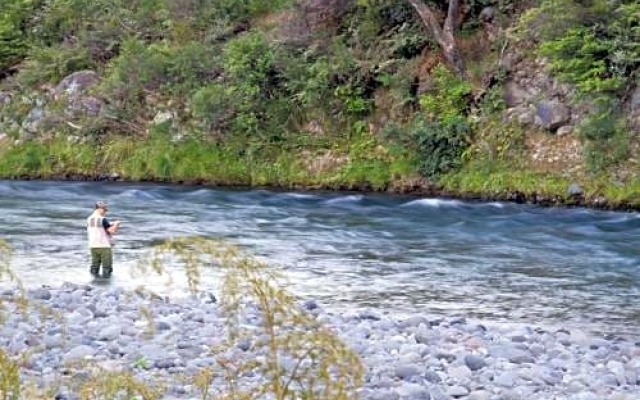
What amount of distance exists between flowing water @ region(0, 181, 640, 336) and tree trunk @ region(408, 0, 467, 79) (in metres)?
4.30

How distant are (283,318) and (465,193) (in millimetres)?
20722

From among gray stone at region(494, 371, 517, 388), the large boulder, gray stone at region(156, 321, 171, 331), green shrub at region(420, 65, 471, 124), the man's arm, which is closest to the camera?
gray stone at region(494, 371, 517, 388)

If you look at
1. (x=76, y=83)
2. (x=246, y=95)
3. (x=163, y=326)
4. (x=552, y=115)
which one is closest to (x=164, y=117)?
(x=246, y=95)

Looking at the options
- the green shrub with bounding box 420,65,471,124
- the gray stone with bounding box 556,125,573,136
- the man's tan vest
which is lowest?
the man's tan vest

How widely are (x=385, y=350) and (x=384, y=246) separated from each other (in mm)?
8268

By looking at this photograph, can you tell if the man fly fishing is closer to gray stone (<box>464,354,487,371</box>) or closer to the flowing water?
the flowing water

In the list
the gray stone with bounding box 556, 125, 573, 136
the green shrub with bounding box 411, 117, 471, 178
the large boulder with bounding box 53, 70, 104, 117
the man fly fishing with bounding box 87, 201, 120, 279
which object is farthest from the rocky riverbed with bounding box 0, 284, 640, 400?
the large boulder with bounding box 53, 70, 104, 117

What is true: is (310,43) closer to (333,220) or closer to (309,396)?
(333,220)

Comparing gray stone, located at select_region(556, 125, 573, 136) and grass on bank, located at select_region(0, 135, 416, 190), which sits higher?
gray stone, located at select_region(556, 125, 573, 136)

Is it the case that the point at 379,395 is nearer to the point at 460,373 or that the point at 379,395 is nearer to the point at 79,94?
the point at 460,373

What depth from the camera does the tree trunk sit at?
26359mm

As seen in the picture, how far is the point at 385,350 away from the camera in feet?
33.5

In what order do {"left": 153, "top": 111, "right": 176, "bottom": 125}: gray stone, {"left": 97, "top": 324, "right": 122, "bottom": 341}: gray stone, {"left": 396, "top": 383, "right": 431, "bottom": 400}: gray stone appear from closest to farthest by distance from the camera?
{"left": 396, "top": 383, "right": 431, "bottom": 400}: gray stone < {"left": 97, "top": 324, "right": 122, "bottom": 341}: gray stone < {"left": 153, "top": 111, "right": 176, "bottom": 125}: gray stone

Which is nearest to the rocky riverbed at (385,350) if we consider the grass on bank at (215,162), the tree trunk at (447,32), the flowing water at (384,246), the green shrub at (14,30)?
the flowing water at (384,246)
